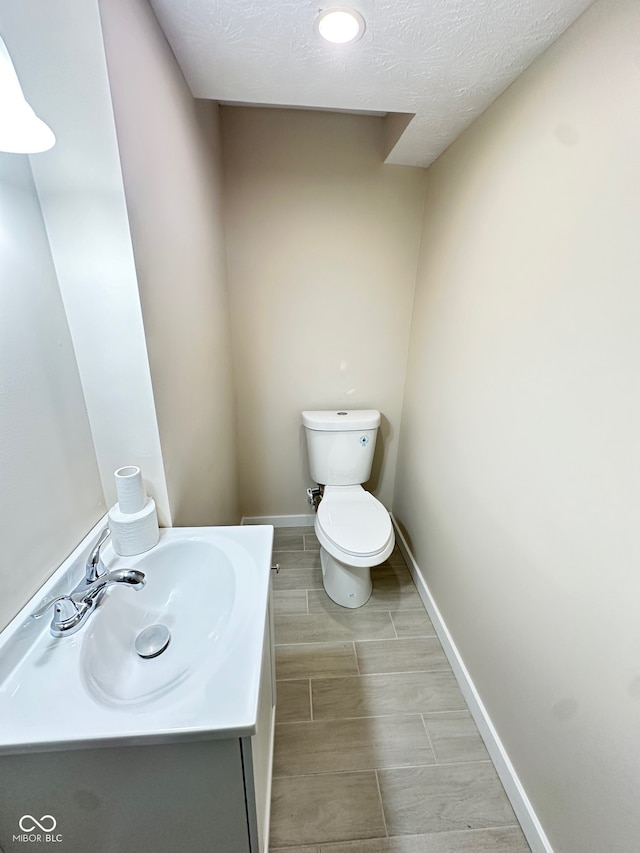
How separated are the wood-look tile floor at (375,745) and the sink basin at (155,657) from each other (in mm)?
699

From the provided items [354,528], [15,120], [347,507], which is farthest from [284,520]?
[15,120]

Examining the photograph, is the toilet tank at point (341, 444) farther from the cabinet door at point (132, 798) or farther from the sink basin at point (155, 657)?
the cabinet door at point (132, 798)

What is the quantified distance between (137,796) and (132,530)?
0.49 m

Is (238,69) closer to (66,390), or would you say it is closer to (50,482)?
(66,390)

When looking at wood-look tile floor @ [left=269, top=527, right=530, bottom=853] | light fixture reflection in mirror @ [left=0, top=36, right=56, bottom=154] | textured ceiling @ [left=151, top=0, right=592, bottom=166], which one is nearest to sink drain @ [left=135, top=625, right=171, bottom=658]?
wood-look tile floor @ [left=269, top=527, right=530, bottom=853]

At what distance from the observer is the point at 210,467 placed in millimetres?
1392

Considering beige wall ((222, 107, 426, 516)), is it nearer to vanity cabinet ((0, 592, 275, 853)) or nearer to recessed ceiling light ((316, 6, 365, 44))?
recessed ceiling light ((316, 6, 365, 44))

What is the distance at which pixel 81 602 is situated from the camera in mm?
708

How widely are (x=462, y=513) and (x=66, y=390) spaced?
1.33 meters

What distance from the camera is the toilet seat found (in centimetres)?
143

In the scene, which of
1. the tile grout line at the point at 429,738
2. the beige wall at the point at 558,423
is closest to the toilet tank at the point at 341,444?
the beige wall at the point at 558,423

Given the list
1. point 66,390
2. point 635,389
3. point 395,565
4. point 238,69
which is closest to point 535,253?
point 635,389

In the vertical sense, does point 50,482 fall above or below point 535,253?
below

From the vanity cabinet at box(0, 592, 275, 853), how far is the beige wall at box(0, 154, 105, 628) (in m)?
0.29
